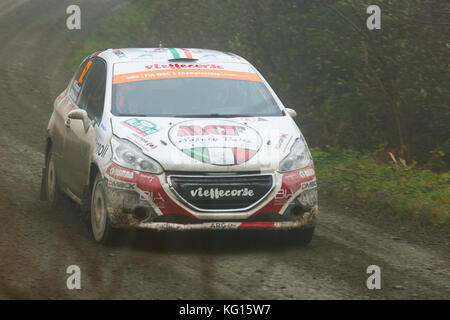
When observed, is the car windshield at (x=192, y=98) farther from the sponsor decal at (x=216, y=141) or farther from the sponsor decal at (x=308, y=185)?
the sponsor decal at (x=308, y=185)

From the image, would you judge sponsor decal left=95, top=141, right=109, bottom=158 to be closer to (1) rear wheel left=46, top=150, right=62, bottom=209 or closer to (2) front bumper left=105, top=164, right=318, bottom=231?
(2) front bumper left=105, top=164, right=318, bottom=231

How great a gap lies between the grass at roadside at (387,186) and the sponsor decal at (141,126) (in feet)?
11.4

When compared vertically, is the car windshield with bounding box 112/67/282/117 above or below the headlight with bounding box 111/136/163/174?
above

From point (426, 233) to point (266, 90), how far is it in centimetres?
225

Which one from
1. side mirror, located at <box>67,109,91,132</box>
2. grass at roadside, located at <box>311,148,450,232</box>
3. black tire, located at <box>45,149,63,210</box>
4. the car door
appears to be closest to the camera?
the car door

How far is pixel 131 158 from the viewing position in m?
7.74

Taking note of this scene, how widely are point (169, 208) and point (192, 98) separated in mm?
1612

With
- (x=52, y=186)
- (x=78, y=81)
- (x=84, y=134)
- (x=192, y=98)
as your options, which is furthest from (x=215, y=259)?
(x=78, y=81)

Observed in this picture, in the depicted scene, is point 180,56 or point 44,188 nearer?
point 180,56

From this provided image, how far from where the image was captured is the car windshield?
28.2ft

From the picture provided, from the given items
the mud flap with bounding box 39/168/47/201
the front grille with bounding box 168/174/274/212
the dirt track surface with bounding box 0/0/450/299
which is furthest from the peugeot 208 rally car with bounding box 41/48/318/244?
the mud flap with bounding box 39/168/47/201

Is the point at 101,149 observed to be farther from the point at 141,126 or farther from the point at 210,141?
the point at 210,141

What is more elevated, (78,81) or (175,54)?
(175,54)
